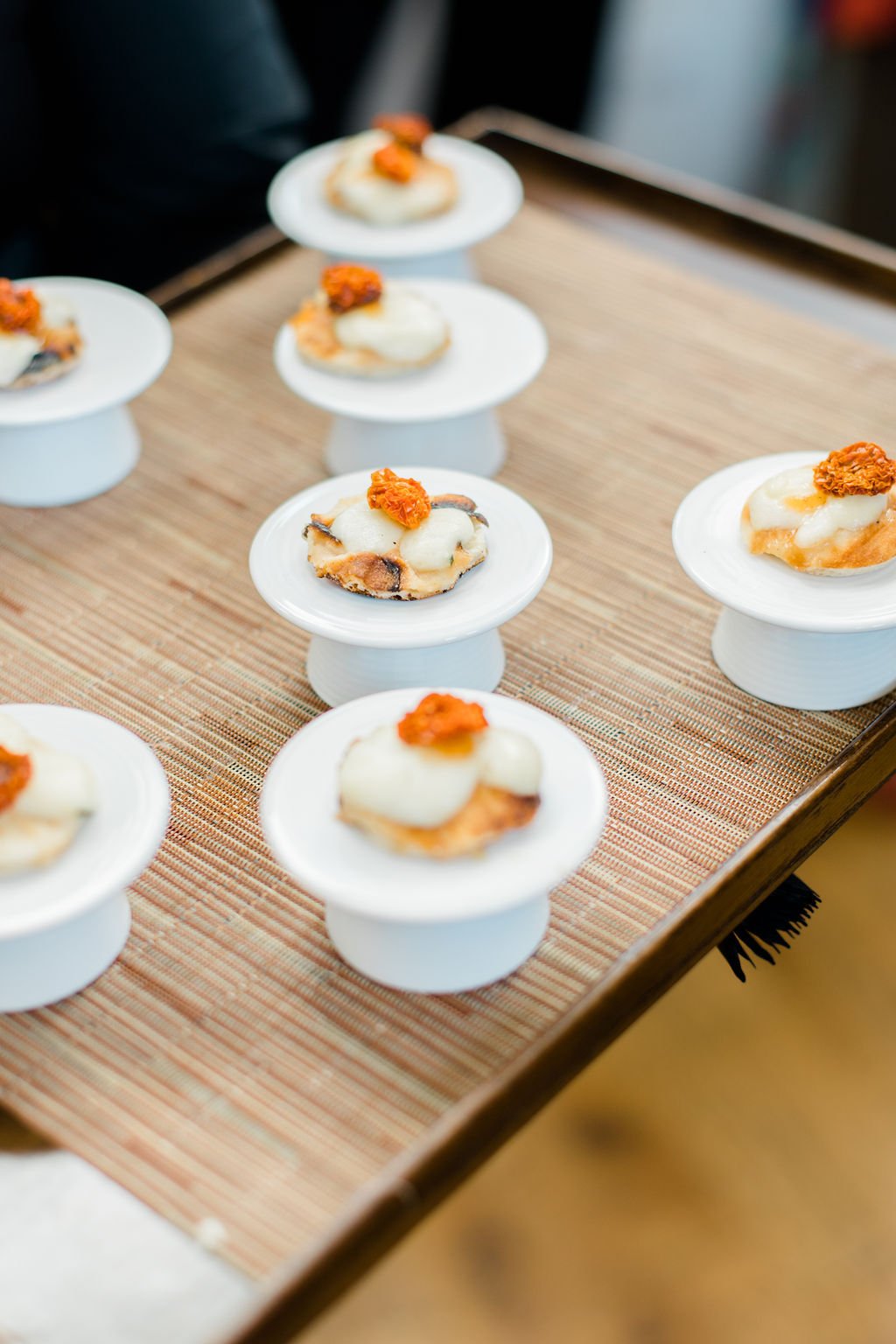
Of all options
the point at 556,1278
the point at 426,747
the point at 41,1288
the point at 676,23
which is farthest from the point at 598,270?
the point at 676,23

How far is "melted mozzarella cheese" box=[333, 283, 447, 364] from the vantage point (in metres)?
1.37

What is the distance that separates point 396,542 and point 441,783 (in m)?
0.28

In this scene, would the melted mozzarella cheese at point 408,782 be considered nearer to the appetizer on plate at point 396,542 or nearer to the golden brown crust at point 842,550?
the appetizer on plate at point 396,542

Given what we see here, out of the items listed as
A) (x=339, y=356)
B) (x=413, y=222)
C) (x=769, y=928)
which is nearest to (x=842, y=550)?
(x=769, y=928)

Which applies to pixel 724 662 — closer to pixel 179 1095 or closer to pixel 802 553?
A: pixel 802 553

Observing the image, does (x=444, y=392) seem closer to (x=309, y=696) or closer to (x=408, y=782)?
(x=309, y=696)

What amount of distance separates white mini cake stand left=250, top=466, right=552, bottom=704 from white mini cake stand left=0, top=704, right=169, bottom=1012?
0.18 meters

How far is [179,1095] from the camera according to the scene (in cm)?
94

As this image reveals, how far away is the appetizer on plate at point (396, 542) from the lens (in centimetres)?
112

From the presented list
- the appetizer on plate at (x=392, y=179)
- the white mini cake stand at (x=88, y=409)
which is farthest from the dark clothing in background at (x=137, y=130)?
the white mini cake stand at (x=88, y=409)

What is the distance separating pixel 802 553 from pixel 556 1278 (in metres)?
0.92

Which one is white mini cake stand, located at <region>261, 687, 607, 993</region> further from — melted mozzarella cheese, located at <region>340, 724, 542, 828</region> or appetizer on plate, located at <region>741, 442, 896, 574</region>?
appetizer on plate, located at <region>741, 442, 896, 574</region>

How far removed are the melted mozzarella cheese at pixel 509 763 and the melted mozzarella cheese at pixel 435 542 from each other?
21cm

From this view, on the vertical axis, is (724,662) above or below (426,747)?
below
